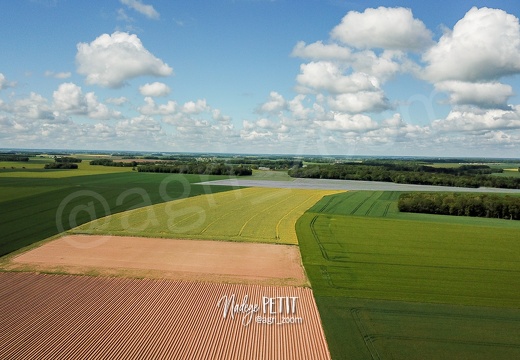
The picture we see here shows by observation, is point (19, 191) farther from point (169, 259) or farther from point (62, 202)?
point (169, 259)

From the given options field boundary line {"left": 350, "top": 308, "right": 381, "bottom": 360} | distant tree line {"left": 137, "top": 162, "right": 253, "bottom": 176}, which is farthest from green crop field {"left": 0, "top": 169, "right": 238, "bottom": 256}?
distant tree line {"left": 137, "top": 162, "right": 253, "bottom": 176}

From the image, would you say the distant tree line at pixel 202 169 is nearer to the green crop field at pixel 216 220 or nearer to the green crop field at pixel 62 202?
the green crop field at pixel 62 202

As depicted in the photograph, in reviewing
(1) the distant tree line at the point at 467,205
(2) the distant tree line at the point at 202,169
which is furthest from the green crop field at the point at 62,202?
(1) the distant tree line at the point at 467,205

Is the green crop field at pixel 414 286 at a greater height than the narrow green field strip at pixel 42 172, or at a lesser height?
lesser

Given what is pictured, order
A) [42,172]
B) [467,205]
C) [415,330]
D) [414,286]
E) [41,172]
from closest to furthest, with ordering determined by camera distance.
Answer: [415,330] < [414,286] < [467,205] < [41,172] < [42,172]

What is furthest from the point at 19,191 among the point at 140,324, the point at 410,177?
the point at 410,177
